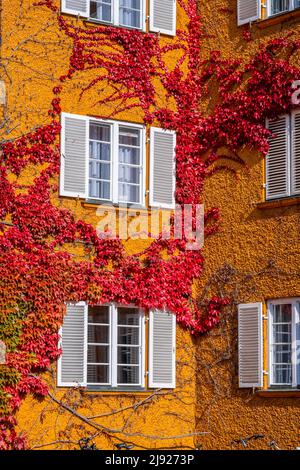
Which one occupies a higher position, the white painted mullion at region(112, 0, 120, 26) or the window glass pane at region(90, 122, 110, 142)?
the white painted mullion at region(112, 0, 120, 26)

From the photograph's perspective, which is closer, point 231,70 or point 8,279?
point 8,279

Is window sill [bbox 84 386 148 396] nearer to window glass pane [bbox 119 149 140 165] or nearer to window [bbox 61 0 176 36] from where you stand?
window glass pane [bbox 119 149 140 165]

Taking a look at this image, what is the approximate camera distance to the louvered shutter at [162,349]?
64.4 ft

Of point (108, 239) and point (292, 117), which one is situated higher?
point (292, 117)

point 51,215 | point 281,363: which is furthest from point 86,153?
point 281,363

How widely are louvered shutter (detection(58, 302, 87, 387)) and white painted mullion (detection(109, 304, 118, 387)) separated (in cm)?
52

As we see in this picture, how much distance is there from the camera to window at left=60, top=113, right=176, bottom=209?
19375 mm

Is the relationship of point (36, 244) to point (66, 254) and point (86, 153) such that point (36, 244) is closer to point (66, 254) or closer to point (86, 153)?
point (66, 254)

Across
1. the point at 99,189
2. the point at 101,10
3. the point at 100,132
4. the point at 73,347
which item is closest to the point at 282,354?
Result: the point at 73,347

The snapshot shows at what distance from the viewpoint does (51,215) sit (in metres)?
19.0

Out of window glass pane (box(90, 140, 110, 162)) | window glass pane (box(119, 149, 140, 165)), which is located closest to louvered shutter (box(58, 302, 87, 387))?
window glass pane (box(90, 140, 110, 162))

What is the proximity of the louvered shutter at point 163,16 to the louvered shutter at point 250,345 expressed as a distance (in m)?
4.83

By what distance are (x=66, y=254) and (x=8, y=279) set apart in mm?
1114

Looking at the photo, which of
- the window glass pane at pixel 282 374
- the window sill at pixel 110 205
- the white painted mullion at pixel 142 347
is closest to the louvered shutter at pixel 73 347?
the white painted mullion at pixel 142 347
